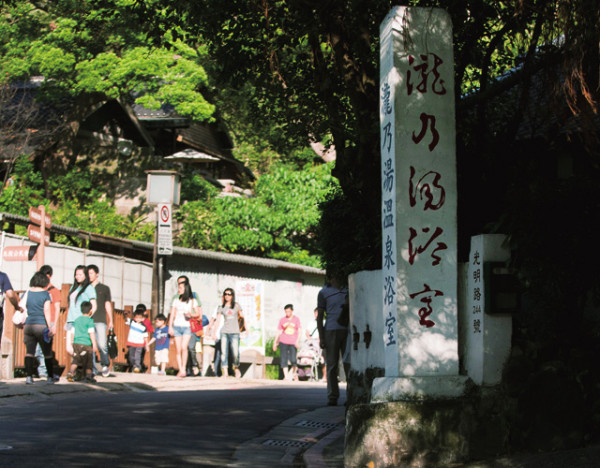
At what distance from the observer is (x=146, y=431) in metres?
10.2

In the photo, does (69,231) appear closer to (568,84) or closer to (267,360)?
(267,360)

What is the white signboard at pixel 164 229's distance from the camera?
77.0 ft

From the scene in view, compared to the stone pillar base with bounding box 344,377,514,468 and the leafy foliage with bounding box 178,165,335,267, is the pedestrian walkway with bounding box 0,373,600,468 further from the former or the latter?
the leafy foliage with bounding box 178,165,335,267

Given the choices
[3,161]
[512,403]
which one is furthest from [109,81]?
[512,403]

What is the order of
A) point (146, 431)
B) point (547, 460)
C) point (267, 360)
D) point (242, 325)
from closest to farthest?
point (547, 460)
point (146, 431)
point (242, 325)
point (267, 360)

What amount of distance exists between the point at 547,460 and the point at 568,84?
2.91 meters

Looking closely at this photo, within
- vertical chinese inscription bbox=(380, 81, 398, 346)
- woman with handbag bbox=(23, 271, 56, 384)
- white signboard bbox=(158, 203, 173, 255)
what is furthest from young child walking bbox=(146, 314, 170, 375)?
vertical chinese inscription bbox=(380, 81, 398, 346)

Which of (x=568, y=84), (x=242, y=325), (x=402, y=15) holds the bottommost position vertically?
(x=242, y=325)

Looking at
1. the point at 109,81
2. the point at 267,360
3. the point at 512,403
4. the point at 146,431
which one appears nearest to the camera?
the point at 512,403

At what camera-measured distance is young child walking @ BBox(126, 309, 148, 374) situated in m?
22.1

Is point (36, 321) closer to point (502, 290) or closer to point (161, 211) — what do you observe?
point (161, 211)

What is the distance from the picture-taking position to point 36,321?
622 inches

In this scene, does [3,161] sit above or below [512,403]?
above

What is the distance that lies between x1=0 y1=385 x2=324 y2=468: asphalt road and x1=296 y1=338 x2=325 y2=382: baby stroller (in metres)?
11.6
